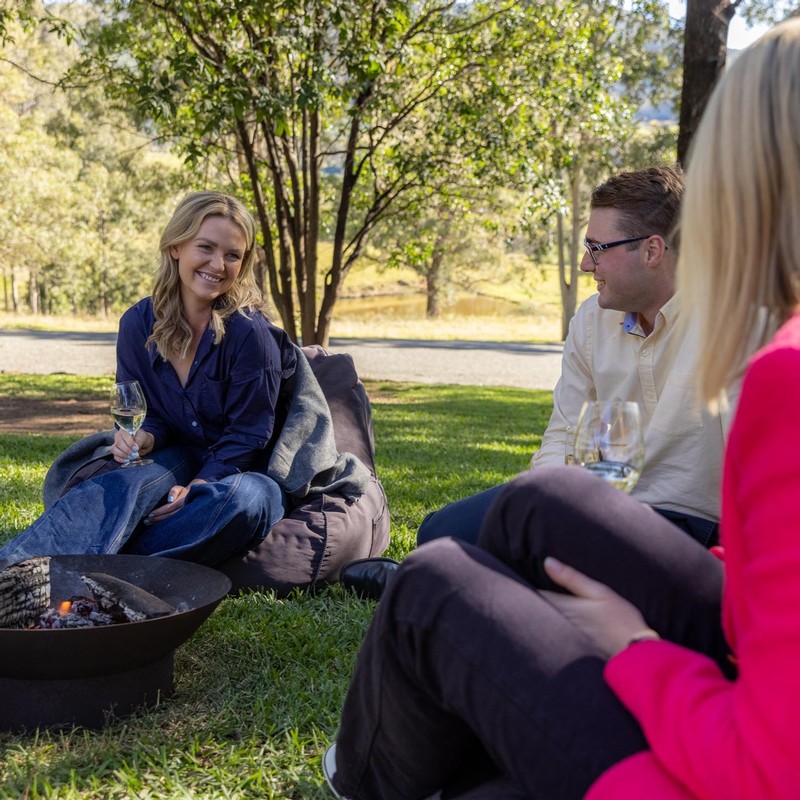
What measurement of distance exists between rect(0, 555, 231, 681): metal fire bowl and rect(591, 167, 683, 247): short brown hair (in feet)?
6.54

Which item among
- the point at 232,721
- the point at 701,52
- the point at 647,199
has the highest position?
the point at 701,52

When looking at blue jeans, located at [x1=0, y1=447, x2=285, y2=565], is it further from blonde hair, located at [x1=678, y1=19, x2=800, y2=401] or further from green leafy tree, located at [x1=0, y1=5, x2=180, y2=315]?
green leafy tree, located at [x1=0, y1=5, x2=180, y2=315]

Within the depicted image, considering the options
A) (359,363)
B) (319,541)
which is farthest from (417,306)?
(319,541)

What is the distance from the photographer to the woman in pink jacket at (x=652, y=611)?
134cm

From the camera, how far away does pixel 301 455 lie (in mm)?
4410

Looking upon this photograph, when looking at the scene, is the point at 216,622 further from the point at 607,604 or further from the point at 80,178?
the point at 80,178

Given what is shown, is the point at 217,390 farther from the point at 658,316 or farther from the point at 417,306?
the point at 417,306

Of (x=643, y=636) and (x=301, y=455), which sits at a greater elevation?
(x=643, y=636)

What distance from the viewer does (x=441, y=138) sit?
1151 cm

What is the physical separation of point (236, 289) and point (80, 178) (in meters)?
40.6

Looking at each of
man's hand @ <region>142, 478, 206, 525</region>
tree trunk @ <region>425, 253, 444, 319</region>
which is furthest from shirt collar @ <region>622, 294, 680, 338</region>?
tree trunk @ <region>425, 253, 444, 319</region>

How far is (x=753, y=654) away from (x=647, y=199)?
102 inches

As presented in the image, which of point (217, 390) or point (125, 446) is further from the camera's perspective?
point (217, 390)

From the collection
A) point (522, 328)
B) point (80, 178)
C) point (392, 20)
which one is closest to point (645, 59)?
point (522, 328)
